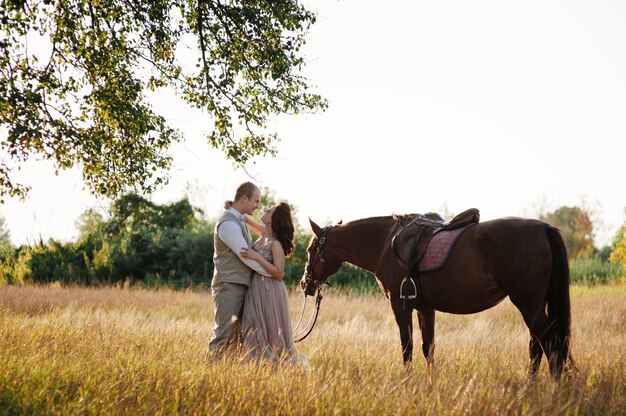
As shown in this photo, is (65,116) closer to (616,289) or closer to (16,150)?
(16,150)

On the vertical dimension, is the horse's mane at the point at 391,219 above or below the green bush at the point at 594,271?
above

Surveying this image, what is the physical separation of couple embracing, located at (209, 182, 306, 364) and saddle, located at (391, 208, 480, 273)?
1.22m

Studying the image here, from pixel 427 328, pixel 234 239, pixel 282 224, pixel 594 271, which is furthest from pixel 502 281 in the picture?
pixel 594 271

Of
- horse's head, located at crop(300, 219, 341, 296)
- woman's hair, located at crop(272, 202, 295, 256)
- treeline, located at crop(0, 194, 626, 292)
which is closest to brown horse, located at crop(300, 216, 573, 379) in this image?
horse's head, located at crop(300, 219, 341, 296)

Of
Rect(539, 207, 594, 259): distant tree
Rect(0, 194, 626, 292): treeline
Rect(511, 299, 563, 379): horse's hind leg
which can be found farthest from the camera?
Rect(539, 207, 594, 259): distant tree

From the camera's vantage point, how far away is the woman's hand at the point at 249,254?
6.01 m

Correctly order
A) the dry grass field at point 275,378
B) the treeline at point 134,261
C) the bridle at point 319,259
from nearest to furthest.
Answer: the dry grass field at point 275,378, the bridle at point 319,259, the treeline at point 134,261

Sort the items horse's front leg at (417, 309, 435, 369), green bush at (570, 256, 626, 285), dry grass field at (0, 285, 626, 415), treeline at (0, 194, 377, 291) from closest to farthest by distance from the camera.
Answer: dry grass field at (0, 285, 626, 415)
horse's front leg at (417, 309, 435, 369)
treeline at (0, 194, 377, 291)
green bush at (570, 256, 626, 285)

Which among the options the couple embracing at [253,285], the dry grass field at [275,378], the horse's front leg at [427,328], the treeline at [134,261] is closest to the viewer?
the dry grass field at [275,378]

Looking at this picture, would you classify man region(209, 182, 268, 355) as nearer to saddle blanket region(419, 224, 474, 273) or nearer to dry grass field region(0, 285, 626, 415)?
dry grass field region(0, 285, 626, 415)

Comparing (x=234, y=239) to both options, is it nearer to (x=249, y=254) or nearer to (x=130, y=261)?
(x=249, y=254)

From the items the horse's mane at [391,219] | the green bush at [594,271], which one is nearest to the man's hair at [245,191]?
the horse's mane at [391,219]

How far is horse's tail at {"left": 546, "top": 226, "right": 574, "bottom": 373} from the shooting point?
5480mm

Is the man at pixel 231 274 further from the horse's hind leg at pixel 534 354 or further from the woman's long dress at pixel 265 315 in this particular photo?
the horse's hind leg at pixel 534 354
